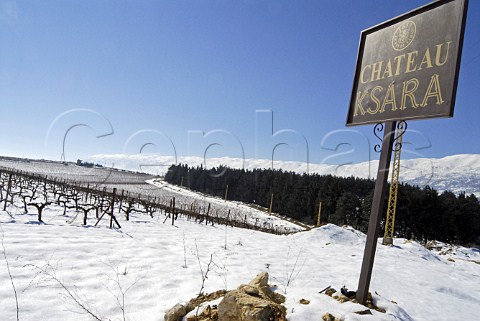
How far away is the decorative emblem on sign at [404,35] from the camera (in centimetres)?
382

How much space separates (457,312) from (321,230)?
9.40 meters

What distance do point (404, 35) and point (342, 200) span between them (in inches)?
2030

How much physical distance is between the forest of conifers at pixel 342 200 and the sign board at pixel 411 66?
4470 cm

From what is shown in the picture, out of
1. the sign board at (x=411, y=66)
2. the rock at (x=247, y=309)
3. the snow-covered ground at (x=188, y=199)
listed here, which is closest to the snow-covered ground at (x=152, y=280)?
the rock at (x=247, y=309)

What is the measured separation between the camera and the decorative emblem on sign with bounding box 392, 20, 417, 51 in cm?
382

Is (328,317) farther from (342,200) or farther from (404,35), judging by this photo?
(342,200)

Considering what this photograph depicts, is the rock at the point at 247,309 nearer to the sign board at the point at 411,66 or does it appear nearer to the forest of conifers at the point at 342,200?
the sign board at the point at 411,66

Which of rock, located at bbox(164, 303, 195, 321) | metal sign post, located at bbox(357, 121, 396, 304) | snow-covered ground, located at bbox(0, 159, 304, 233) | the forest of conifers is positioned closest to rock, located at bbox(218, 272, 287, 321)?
rock, located at bbox(164, 303, 195, 321)

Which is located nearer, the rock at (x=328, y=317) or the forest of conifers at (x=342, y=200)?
the rock at (x=328, y=317)

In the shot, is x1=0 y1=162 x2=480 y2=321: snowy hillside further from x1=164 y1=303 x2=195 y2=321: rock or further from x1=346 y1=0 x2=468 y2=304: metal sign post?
x1=346 y1=0 x2=468 y2=304: metal sign post

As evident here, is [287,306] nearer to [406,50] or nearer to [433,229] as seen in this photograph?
[406,50]

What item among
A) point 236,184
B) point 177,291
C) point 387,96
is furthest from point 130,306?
point 236,184

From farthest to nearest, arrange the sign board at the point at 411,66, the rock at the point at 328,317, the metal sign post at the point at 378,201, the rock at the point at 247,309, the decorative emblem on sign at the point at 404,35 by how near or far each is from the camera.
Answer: the decorative emblem on sign at the point at 404,35 < the metal sign post at the point at 378,201 < the sign board at the point at 411,66 < the rock at the point at 328,317 < the rock at the point at 247,309

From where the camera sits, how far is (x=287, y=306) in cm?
316
